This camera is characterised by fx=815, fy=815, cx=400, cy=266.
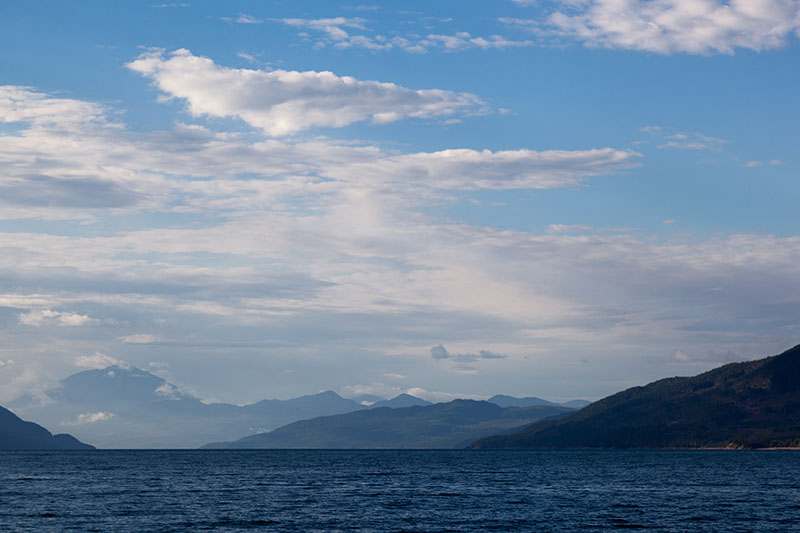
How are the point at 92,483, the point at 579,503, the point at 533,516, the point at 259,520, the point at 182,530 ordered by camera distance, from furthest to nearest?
the point at 92,483 → the point at 579,503 → the point at 533,516 → the point at 259,520 → the point at 182,530

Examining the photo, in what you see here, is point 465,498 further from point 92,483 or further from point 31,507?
point 92,483

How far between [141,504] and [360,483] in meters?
69.2

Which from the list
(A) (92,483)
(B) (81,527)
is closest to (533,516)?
(B) (81,527)

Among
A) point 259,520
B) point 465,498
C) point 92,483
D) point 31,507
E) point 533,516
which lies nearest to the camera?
point 259,520

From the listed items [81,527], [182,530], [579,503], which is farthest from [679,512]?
[81,527]

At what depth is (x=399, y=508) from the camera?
124375 millimetres

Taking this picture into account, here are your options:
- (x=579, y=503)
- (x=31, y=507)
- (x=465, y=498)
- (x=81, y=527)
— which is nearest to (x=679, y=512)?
(x=579, y=503)

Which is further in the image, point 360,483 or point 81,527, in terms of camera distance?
point 360,483

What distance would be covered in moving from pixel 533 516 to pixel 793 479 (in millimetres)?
115009

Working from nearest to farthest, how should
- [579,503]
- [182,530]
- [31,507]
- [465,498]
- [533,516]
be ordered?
[182,530] < [533,516] < [31,507] < [579,503] < [465,498]

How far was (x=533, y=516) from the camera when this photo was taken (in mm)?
114000

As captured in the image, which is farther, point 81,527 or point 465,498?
point 465,498

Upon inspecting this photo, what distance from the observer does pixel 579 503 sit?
134 meters

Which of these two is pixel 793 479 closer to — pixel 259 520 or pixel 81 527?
pixel 259 520
